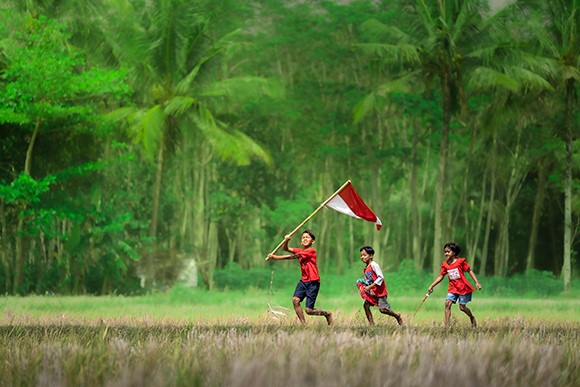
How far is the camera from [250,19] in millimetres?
41969

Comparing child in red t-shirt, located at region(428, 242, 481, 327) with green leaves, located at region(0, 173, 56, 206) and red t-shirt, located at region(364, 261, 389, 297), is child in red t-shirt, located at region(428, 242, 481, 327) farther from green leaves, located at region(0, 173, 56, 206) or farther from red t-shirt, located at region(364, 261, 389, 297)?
green leaves, located at region(0, 173, 56, 206)

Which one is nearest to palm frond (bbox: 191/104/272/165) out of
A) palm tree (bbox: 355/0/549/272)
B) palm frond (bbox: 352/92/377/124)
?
palm frond (bbox: 352/92/377/124)

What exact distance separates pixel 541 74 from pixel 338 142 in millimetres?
11352

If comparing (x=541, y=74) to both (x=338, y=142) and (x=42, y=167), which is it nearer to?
(x=338, y=142)

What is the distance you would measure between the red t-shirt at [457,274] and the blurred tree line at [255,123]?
15218mm

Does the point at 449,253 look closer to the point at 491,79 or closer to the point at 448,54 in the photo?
the point at 491,79

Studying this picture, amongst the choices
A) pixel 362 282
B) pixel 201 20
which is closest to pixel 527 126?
pixel 201 20

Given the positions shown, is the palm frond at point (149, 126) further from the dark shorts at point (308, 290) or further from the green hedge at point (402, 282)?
the dark shorts at point (308, 290)

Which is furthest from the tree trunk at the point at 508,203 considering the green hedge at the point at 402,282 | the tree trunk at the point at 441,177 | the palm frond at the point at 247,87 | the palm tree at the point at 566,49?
the palm frond at the point at 247,87

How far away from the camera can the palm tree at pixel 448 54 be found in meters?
30.6

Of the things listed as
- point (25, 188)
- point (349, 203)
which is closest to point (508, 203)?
point (25, 188)

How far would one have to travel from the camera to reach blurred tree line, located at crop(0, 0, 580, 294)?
29125 mm

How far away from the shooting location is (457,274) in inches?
533

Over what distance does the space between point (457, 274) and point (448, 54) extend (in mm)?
19274
